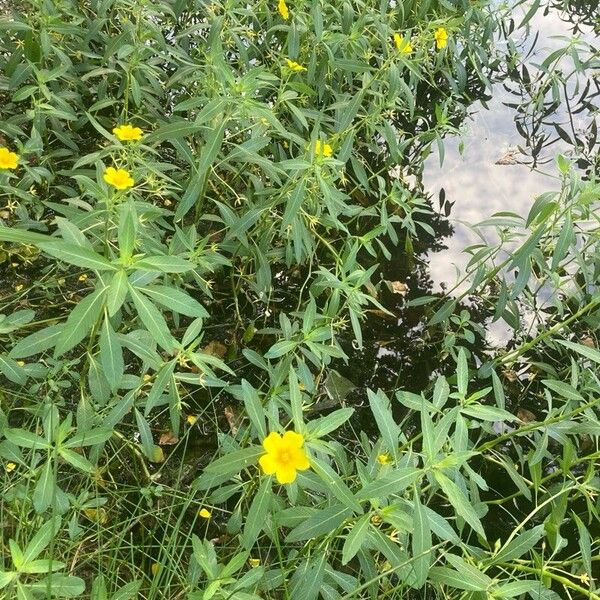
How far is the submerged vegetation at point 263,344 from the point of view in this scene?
1220 millimetres

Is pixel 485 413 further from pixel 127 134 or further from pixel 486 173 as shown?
pixel 486 173

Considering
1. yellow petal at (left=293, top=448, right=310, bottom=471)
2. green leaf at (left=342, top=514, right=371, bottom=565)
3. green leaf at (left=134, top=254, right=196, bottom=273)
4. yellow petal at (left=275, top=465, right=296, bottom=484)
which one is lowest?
green leaf at (left=342, top=514, right=371, bottom=565)

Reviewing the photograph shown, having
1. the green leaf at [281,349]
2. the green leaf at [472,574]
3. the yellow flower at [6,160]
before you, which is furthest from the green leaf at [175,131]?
the green leaf at [472,574]

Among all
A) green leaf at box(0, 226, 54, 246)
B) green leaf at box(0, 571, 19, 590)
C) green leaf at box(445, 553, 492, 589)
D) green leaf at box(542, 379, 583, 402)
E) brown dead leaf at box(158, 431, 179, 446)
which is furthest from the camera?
brown dead leaf at box(158, 431, 179, 446)

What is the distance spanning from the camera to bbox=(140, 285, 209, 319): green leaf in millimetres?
1129

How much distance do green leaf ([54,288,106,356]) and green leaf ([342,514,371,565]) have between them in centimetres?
55

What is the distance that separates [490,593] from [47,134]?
1.97 meters

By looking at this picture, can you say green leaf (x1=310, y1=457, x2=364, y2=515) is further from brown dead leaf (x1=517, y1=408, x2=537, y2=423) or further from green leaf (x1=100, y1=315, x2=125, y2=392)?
brown dead leaf (x1=517, y1=408, x2=537, y2=423)

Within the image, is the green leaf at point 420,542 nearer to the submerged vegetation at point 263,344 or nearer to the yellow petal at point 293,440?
the submerged vegetation at point 263,344

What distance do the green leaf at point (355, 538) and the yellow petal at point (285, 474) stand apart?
145 millimetres

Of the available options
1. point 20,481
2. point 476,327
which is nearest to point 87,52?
point 20,481

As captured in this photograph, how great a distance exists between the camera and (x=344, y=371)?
2.29 m

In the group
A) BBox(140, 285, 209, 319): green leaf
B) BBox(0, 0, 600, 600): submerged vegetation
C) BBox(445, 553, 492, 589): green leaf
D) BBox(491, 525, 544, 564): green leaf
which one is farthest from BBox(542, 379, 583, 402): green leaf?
BBox(140, 285, 209, 319): green leaf

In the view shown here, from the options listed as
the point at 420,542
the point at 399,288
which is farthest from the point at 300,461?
the point at 399,288
